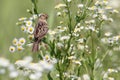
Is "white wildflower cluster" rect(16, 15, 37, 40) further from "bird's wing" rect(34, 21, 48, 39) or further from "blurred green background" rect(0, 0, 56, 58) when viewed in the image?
"blurred green background" rect(0, 0, 56, 58)

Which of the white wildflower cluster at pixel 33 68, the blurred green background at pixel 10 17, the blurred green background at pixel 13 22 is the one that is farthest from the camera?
the blurred green background at pixel 10 17

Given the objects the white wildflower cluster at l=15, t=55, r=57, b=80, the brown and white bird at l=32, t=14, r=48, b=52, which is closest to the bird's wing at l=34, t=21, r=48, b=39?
the brown and white bird at l=32, t=14, r=48, b=52

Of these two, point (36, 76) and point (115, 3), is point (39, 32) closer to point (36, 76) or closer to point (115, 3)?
point (36, 76)

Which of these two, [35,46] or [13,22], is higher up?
[13,22]

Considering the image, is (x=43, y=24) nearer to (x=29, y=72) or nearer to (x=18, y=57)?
(x=29, y=72)

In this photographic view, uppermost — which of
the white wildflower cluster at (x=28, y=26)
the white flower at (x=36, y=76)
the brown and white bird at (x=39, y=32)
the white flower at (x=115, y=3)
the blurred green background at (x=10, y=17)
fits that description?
the blurred green background at (x=10, y=17)

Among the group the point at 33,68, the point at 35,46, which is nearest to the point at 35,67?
the point at 33,68

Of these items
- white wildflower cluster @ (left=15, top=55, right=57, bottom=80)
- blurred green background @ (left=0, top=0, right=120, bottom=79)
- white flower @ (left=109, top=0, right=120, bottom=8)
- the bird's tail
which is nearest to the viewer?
white wildflower cluster @ (left=15, top=55, right=57, bottom=80)

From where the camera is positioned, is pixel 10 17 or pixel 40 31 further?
pixel 10 17

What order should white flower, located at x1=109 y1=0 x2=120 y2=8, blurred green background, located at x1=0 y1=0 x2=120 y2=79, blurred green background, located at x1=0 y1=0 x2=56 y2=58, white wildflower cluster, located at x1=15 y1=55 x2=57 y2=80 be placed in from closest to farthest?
white wildflower cluster, located at x1=15 y1=55 x2=57 y2=80
blurred green background, located at x1=0 y1=0 x2=120 y2=79
white flower, located at x1=109 y1=0 x2=120 y2=8
blurred green background, located at x1=0 y1=0 x2=56 y2=58

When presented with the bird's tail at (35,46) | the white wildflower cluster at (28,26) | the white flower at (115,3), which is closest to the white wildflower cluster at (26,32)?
the white wildflower cluster at (28,26)

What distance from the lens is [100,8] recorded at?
2969 millimetres

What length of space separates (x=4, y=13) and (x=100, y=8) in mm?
3233

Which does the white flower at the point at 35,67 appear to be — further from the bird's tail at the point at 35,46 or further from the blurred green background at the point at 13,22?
the blurred green background at the point at 13,22
